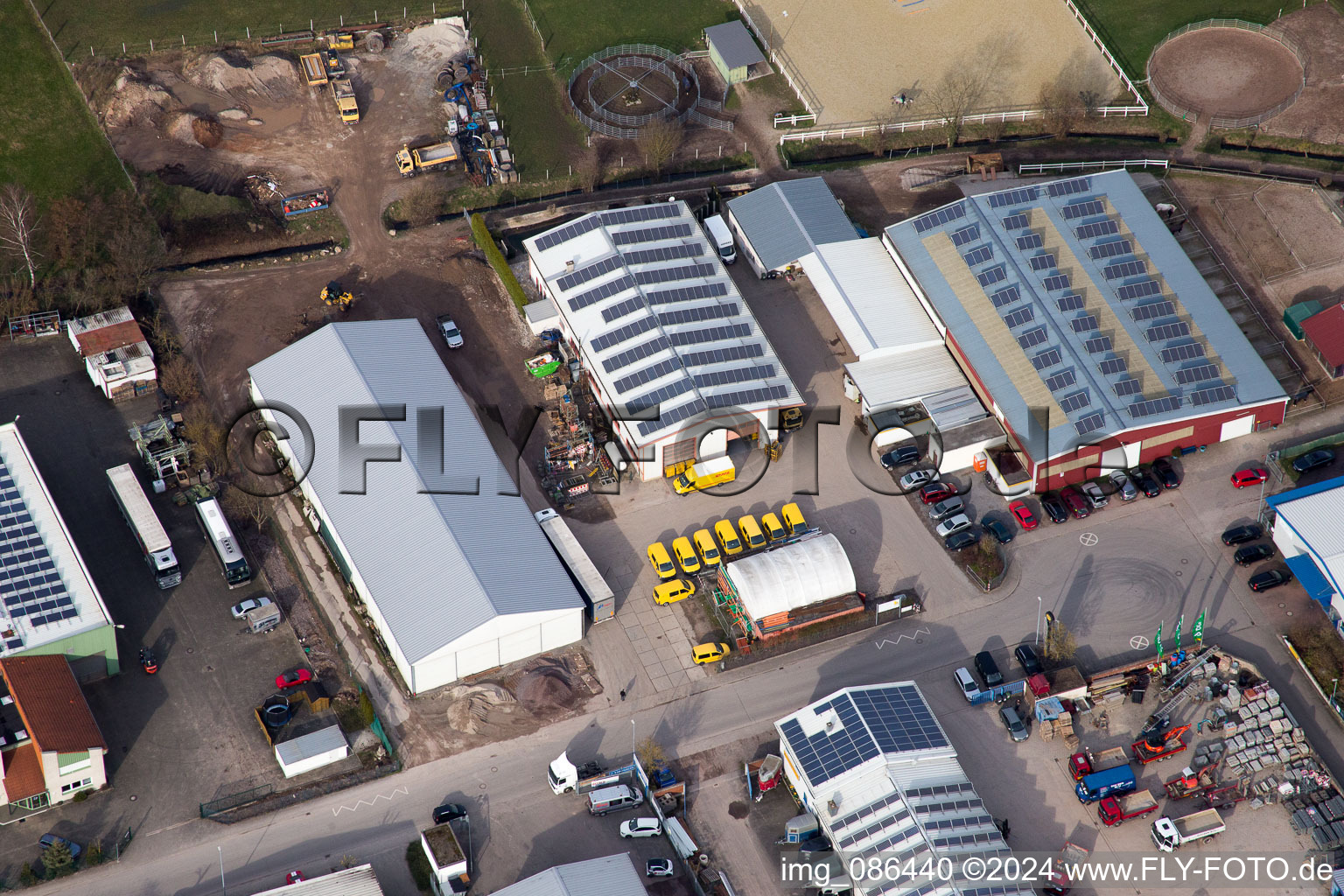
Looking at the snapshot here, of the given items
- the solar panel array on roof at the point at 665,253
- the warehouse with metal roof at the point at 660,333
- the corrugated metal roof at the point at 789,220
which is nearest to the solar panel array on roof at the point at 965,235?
the corrugated metal roof at the point at 789,220

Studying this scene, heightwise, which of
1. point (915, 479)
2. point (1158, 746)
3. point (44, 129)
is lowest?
point (1158, 746)

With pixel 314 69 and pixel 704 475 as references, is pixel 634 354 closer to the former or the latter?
pixel 704 475

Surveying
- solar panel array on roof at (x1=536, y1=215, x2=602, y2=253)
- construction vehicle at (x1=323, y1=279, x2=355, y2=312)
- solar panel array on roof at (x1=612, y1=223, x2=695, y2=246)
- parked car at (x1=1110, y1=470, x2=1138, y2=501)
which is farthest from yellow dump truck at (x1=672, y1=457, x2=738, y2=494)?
construction vehicle at (x1=323, y1=279, x2=355, y2=312)

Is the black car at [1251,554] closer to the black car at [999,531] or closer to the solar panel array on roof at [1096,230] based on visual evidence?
the black car at [999,531]

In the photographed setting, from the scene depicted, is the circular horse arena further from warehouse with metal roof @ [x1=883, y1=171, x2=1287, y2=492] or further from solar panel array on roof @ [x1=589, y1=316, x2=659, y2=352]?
solar panel array on roof @ [x1=589, y1=316, x2=659, y2=352]

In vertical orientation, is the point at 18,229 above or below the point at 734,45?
above

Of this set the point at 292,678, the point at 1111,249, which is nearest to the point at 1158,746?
the point at 1111,249

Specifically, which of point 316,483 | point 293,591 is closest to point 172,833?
point 293,591

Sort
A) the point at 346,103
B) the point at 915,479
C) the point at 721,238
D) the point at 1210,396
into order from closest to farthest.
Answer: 1. the point at 1210,396
2. the point at 915,479
3. the point at 721,238
4. the point at 346,103
